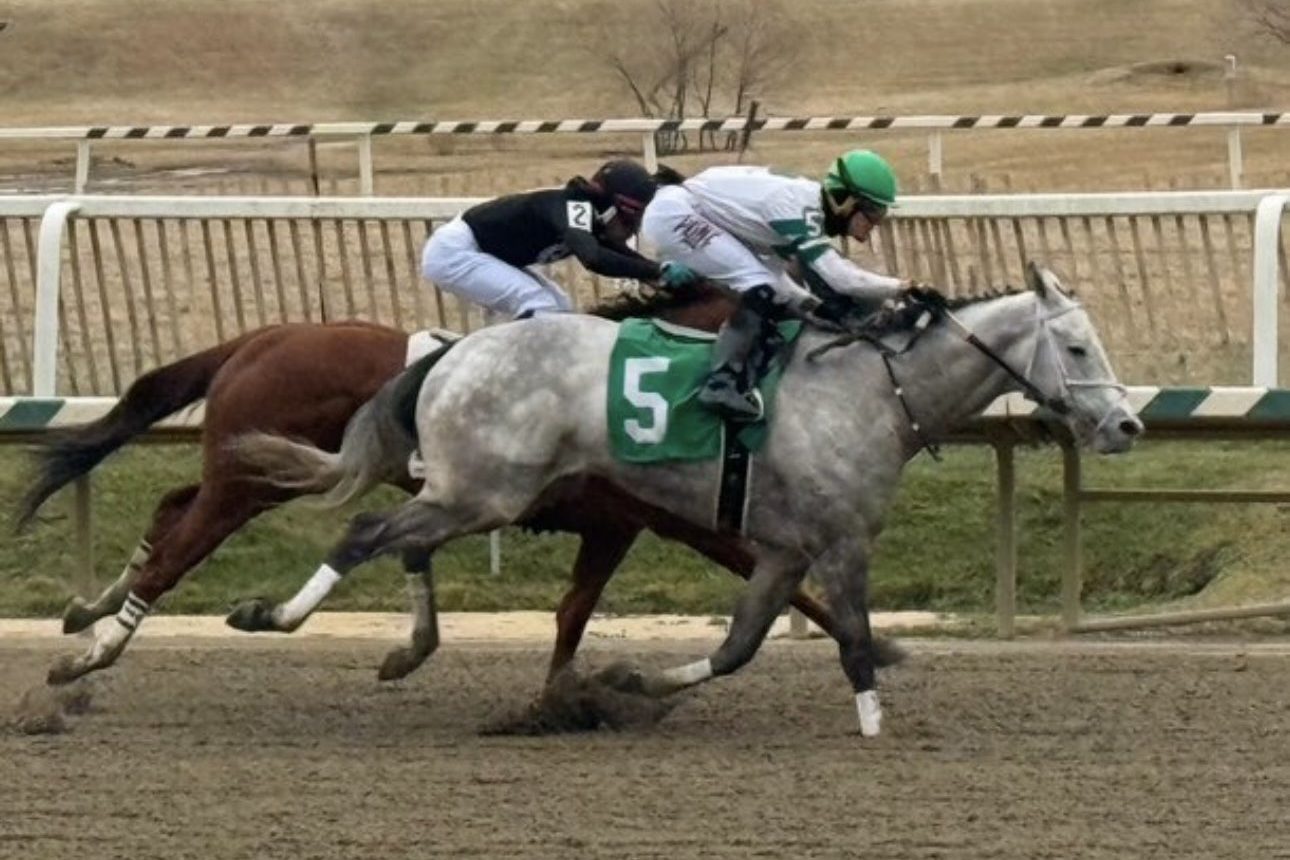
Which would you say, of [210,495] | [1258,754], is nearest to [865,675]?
[1258,754]

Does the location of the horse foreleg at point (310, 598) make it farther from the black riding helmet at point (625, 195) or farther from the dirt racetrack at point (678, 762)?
the black riding helmet at point (625, 195)

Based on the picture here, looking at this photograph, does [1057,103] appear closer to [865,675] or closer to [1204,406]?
[1204,406]

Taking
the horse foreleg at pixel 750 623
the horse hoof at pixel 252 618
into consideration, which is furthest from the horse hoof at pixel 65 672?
the horse foreleg at pixel 750 623

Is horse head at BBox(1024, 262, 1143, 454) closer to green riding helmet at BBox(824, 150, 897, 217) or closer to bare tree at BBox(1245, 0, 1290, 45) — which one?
green riding helmet at BBox(824, 150, 897, 217)

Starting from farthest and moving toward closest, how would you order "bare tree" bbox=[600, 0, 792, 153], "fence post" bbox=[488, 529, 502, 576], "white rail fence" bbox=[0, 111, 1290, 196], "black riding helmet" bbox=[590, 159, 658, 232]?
"bare tree" bbox=[600, 0, 792, 153]
"white rail fence" bbox=[0, 111, 1290, 196]
"fence post" bbox=[488, 529, 502, 576]
"black riding helmet" bbox=[590, 159, 658, 232]

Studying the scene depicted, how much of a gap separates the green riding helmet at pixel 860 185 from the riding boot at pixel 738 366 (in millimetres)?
401

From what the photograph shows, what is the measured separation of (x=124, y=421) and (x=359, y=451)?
1.22 m

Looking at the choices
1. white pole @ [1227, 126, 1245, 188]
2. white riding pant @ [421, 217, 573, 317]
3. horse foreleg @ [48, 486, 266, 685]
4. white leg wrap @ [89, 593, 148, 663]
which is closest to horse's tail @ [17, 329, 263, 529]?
horse foreleg @ [48, 486, 266, 685]

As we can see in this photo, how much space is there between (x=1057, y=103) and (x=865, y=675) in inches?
1065

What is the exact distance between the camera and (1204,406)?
1192 cm

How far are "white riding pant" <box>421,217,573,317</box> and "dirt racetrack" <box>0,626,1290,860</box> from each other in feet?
4.28

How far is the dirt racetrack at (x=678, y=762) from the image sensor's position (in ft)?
25.7

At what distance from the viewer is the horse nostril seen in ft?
32.1

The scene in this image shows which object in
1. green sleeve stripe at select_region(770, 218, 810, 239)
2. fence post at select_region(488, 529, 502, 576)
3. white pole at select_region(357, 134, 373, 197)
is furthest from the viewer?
white pole at select_region(357, 134, 373, 197)
